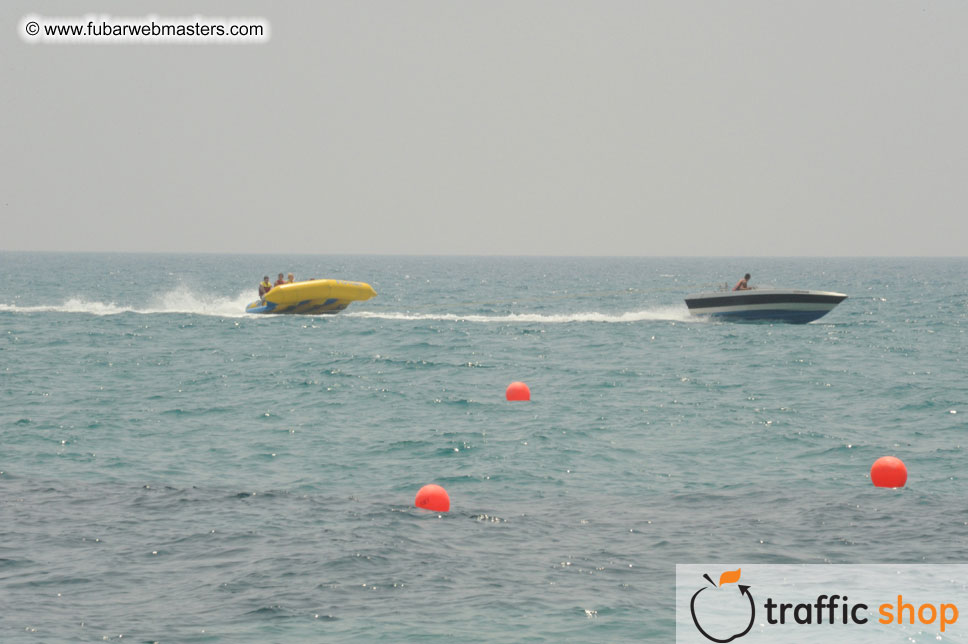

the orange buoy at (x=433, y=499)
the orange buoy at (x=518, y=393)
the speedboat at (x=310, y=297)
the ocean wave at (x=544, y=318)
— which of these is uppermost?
the speedboat at (x=310, y=297)

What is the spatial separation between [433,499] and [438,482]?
64.9 inches

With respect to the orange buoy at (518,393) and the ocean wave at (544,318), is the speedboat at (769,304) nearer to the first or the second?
the ocean wave at (544,318)

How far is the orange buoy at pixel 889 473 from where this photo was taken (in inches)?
569

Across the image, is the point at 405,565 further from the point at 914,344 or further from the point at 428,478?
the point at 914,344

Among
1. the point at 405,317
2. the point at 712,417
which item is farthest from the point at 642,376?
the point at 405,317

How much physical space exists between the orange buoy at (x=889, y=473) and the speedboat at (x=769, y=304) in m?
21.3

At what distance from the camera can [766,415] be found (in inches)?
811

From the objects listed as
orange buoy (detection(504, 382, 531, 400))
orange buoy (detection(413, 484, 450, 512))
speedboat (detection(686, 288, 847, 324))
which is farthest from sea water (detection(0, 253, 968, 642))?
speedboat (detection(686, 288, 847, 324))

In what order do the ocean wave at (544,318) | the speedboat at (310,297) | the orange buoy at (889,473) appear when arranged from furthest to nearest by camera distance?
1. the ocean wave at (544,318)
2. the speedboat at (310,297)
3. the orange buoy at (889,473)

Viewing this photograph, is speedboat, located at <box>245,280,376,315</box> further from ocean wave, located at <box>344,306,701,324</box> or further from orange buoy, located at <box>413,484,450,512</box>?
orange buoy, located at <box>413,484,450,512</box>

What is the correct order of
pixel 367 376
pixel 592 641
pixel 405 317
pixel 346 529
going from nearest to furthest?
pixel 592 641, pixel 346 529, pixel 367 376, pixel 405 317

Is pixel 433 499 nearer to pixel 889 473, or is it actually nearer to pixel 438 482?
pixel 438 482

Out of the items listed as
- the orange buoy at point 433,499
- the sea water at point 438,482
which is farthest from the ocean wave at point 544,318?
the orange buoy at point 433,499

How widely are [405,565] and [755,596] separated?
3.63 metres
